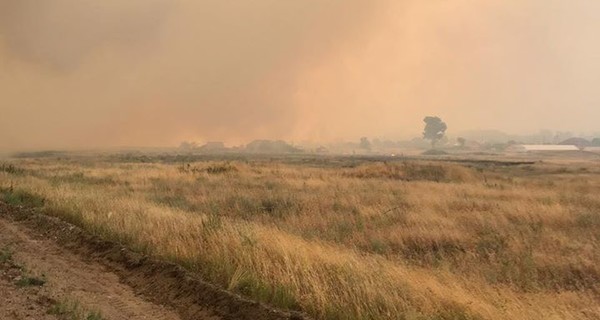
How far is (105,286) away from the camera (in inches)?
345

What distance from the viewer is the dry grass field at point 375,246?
24.3 ft

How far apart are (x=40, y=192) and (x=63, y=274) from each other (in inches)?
484

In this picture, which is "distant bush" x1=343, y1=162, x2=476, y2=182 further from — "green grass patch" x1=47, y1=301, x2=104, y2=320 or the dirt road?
"green grass patch" x1=47, y1=301, x2=104, y2=320

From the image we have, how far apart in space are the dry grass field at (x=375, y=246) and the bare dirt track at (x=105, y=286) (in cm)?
45

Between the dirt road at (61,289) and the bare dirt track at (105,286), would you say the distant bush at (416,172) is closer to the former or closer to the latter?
the bare dirt track at (105,286)

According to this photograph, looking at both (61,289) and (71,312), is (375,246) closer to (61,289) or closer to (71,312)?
(61,289)

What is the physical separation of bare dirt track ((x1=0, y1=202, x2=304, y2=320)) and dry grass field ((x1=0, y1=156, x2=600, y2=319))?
446mm

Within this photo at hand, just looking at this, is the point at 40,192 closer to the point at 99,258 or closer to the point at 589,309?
the point at 99,258

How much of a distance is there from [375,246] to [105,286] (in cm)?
723

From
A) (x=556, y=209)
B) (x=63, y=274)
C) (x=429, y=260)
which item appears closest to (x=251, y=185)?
(x=556, y=209)

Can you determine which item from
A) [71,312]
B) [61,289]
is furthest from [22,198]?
[71,312]

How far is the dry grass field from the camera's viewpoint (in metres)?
7.39

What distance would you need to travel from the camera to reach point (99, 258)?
10.8 meters

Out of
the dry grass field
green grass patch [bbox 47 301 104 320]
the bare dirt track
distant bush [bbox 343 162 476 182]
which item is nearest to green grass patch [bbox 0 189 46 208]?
the dry grass field
